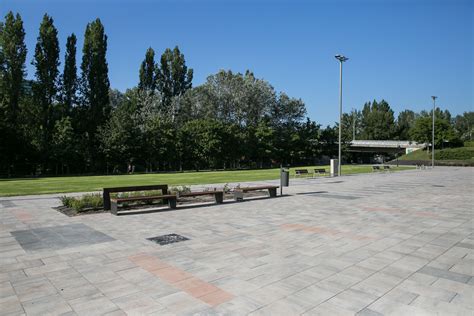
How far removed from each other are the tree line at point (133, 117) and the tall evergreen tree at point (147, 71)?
17 cm

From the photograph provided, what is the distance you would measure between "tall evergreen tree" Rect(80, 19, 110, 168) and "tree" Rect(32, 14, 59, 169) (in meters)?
3.76

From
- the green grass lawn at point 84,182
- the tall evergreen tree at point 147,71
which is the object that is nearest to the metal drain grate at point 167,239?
the green grass lawn at point 84,182

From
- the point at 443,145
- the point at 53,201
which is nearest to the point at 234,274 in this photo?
the point at 53,201

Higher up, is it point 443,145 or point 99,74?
point 99,74

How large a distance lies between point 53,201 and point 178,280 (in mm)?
12001

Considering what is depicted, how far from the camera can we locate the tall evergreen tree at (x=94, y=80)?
47.9m

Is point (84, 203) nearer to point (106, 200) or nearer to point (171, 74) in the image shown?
point (106, 200)

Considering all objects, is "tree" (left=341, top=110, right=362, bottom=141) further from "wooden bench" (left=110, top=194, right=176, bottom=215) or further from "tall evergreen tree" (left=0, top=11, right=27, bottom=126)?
"wooden bench" (left=110, top=194, right=176, bottom=215)

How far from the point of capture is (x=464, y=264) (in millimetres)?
6293

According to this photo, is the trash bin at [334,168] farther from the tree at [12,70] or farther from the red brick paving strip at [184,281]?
the tree at [12,70]

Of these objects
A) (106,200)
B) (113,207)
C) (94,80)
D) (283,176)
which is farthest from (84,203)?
(94,80)

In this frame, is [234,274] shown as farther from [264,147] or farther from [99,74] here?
[264,147]

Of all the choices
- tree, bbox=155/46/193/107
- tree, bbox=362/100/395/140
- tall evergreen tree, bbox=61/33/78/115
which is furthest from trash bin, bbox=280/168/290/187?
tree, bbox=362/100/395/140

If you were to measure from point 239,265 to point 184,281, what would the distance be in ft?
3.79
